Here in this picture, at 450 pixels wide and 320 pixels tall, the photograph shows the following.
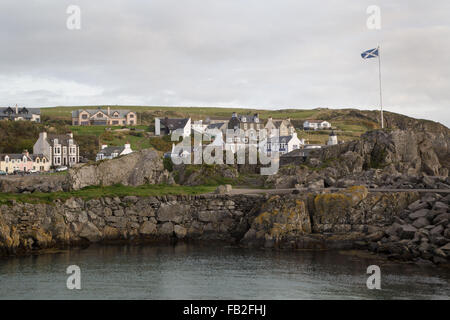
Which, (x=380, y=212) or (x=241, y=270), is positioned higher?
(x=380, y=212)

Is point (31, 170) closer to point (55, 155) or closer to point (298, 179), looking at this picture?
point (55, 155)

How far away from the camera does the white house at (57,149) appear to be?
95.0m

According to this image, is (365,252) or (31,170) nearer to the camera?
(365,252)

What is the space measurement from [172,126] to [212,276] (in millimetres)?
93221

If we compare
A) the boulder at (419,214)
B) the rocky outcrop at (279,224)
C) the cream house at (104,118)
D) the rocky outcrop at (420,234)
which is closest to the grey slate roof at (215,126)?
the cream house at (104,118)

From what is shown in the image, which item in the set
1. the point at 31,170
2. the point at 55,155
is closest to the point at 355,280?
the point at 31,170

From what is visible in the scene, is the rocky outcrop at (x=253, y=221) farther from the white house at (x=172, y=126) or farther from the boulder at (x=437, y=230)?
the white house at (x=172, y=126)

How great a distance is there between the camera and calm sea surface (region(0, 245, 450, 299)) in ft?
89.5

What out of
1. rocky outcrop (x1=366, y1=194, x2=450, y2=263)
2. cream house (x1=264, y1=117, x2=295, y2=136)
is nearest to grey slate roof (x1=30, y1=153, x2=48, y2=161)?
cream house (x1=264, y1=117, x2=295, y2=136)

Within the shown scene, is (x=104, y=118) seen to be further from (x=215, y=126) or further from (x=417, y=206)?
(x=417, y=206)

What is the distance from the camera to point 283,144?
91125mm

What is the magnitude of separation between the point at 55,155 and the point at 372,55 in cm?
6108

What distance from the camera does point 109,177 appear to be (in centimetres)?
5000

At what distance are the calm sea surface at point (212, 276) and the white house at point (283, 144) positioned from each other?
5280cm
